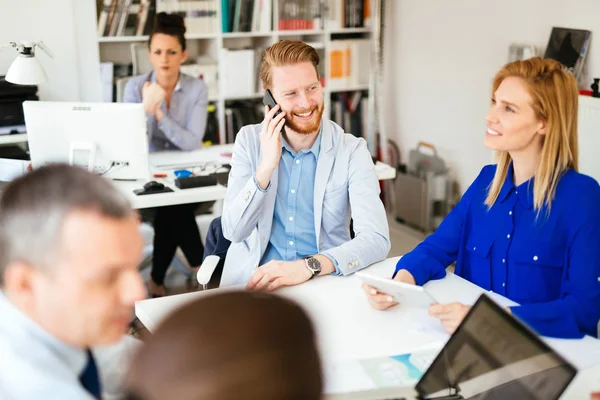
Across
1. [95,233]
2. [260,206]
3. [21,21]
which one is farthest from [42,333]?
[21,21]

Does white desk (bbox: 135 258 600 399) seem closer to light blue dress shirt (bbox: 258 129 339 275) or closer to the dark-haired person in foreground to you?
light blue dress shirt (bbox: 258 129 339 275)

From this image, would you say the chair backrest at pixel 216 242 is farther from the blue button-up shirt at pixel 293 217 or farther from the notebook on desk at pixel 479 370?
the notebook on desk at pixel 479 370

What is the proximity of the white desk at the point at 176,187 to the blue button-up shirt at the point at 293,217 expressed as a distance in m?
0.59

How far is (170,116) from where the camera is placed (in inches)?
164

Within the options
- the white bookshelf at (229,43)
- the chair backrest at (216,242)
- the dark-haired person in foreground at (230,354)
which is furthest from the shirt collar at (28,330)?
the white bookshelf at (229,43)

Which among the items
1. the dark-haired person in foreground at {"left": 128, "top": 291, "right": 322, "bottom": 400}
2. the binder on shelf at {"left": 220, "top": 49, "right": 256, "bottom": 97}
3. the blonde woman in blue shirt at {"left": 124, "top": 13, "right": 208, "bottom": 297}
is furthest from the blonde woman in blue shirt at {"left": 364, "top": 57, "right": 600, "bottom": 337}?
the binder on shelf at {"left": 220, "top": 49, "right": 256, "bottom": 97}

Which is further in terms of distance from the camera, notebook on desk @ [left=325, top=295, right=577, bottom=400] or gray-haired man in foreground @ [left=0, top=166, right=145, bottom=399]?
notebook on desk @ [left=325, top=295, right=577, bottom=400]

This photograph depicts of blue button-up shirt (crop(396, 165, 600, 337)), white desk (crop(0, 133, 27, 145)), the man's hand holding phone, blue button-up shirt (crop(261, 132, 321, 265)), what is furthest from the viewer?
white desk (crop(0, 133, 27, 145))

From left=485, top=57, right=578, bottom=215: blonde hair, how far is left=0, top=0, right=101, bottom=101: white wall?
3304 millimetres

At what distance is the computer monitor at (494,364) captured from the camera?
4.33 ft

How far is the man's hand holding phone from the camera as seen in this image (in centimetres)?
241

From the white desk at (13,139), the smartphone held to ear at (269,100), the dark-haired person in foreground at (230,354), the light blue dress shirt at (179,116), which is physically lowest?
the white desk at (13,139)

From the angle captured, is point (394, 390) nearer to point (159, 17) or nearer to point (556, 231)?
point (556, 231)

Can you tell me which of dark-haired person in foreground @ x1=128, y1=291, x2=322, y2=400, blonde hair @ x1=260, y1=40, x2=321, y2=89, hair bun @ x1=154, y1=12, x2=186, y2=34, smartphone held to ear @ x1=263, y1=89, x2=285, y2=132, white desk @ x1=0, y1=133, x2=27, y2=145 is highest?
hair bun @ x1=154, y1=12, x2=186, y2=34
